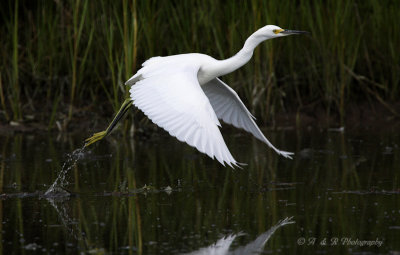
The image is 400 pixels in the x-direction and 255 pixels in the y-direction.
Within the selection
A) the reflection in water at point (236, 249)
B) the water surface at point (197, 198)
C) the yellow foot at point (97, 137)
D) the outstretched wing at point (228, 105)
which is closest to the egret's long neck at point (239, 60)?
the outstretched wing at point (228, 105)

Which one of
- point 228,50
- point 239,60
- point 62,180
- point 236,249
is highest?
point 228,50

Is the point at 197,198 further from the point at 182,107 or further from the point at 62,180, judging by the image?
the point at 62,180

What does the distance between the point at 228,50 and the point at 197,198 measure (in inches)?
148

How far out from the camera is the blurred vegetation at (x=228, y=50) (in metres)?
8.29

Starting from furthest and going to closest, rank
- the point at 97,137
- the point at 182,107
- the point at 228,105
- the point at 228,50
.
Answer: the point at 228,50 < the point at 97,137 < the point at 228,105 < the point at 182,107

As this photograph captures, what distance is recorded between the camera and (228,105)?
6160 millimetres

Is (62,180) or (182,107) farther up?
(182,107)

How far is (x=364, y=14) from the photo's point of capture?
8969 millimetres

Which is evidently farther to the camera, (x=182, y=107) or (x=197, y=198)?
(x=197, y=198)

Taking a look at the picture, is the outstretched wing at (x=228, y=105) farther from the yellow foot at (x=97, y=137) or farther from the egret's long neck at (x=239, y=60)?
the yellow foot at (x=97, y=137)

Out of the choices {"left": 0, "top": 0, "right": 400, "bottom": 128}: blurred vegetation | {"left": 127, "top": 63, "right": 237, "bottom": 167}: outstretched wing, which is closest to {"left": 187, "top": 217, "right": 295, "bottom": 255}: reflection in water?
{"left": 127, "top": 63, "right": 237, "bottom": 167}: outstretched wing

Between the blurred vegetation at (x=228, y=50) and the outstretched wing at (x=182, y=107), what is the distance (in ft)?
8.29

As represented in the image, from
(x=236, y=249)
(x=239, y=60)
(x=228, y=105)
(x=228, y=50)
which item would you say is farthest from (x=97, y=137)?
(x=236, y=249)

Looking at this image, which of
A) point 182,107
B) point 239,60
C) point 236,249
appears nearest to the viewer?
point 236,249
